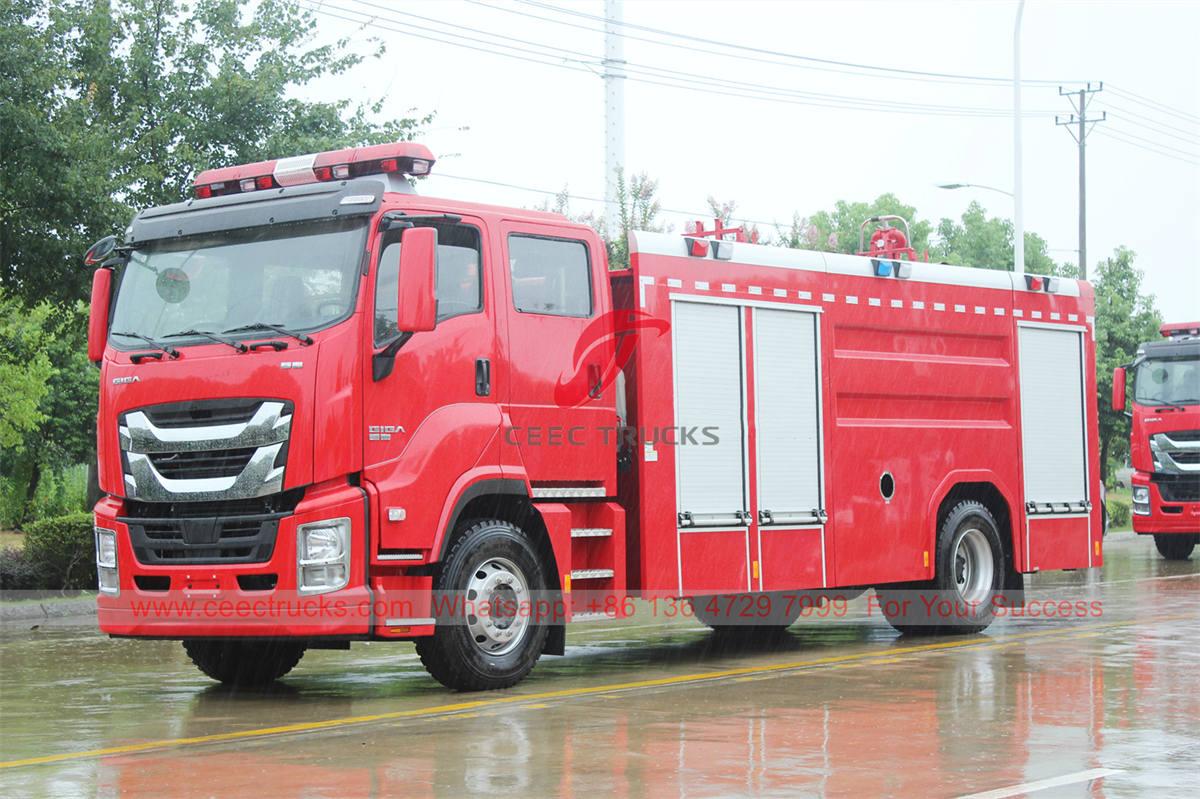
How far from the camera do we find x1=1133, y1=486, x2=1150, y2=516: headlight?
25812mm

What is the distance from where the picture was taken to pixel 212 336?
10547mm

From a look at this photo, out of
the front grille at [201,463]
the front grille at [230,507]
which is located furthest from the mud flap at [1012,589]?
the front grille at [201,463]

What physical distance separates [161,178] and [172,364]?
9.03 meters

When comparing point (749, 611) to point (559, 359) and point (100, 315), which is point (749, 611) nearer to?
point (559, 359)

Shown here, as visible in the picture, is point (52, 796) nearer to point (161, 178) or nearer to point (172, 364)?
point (172, 364)

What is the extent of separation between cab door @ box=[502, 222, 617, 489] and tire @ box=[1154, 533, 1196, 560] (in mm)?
16949

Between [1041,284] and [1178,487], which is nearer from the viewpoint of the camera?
[1041,284]

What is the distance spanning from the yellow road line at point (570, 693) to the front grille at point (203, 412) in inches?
76.7

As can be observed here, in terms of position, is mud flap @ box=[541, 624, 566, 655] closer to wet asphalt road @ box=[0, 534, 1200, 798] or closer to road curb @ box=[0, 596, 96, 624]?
wet asphalt road @ box=[0, 534, 1200, 798]

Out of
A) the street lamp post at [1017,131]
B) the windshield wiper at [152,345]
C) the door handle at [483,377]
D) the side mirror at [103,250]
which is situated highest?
the street lamp post at [1017,131]

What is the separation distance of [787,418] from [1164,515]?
563 inches

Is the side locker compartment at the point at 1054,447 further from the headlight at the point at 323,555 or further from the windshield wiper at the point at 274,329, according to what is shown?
the windshield wiper at the point at 274,329

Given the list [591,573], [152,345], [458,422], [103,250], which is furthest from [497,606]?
[103,250]

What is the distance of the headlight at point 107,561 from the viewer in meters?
10.8
